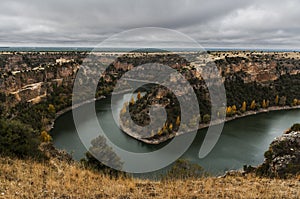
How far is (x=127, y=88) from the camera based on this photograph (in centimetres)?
4888

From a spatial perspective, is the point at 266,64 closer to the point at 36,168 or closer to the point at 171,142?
the point at 171,142

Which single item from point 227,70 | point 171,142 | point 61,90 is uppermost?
point 227,70

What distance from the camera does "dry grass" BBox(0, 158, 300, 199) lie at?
3283mm

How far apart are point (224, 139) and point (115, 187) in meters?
21.4

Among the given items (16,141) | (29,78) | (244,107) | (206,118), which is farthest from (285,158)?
(29,78)

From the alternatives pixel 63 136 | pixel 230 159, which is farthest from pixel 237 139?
pixel 63 136

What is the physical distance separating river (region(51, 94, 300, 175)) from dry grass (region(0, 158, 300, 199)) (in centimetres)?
983

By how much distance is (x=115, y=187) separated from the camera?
358 centimetres

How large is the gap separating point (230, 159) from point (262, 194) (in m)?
16.4

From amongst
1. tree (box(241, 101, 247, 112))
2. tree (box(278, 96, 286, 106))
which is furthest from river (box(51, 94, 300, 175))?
tree (box(278, 96, 286, 106))

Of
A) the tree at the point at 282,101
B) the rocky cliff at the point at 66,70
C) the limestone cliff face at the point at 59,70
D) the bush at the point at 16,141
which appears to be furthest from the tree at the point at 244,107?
the bush at the point at 16,141

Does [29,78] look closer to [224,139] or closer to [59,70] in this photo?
[59,70]

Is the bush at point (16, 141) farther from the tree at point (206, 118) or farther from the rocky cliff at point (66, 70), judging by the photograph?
the rocky cliff at point (66, 70)

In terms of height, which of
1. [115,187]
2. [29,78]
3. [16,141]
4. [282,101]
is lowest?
[282,101]
